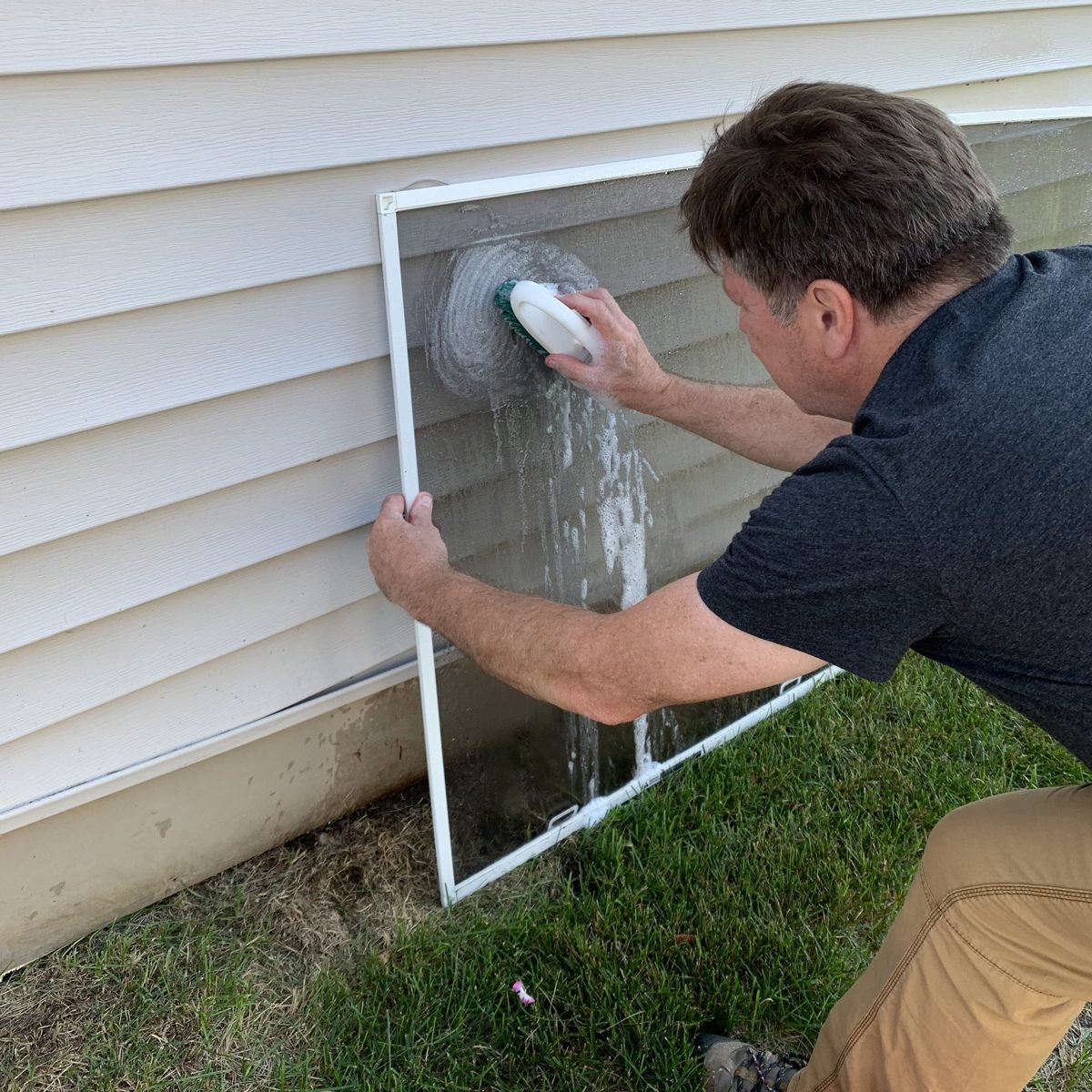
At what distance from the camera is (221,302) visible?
1841 mm

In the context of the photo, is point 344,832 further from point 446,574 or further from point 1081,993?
point 1081,993

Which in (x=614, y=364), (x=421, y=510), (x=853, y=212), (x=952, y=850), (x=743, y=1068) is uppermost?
(x=853, y=212)

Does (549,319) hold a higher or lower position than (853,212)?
lower

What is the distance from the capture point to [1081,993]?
1.64 meters

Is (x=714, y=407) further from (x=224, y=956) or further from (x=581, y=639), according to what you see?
(x=224, y=956)

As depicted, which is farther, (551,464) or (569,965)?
(551,464)

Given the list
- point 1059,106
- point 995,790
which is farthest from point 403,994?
point 1059,106

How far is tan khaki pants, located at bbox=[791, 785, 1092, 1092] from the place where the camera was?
1595mm

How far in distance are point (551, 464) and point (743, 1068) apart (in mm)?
1231

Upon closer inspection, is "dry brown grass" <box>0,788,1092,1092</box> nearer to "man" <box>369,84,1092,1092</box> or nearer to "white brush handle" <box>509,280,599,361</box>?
"man" <box>369,84,1092,1092</box>

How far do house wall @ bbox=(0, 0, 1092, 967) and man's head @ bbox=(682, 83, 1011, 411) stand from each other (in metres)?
0.64

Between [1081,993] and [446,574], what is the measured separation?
1205 millimetres

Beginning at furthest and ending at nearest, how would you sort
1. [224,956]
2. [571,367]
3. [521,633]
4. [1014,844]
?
[224,956] < [571,367] < [521,633] < [1014,844]

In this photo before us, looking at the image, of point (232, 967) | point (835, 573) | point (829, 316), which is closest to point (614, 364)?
point (829, 316)
